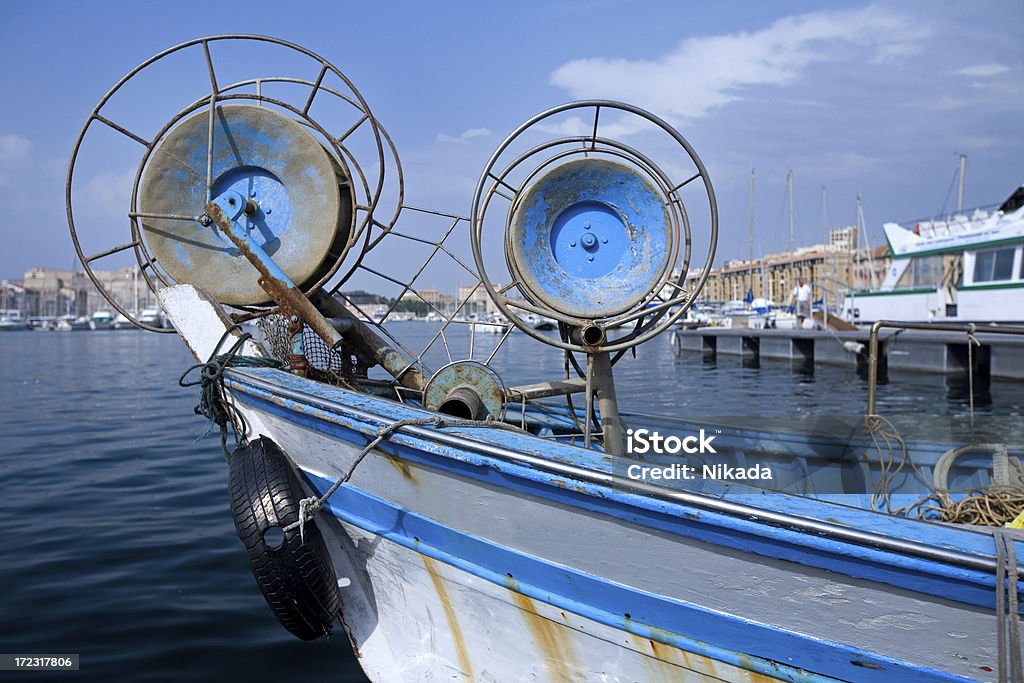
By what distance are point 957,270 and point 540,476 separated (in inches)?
1088

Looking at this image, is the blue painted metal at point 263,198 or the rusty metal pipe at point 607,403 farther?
the blue painted metal at point 263,198

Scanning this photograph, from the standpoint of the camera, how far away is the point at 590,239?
3748 mm

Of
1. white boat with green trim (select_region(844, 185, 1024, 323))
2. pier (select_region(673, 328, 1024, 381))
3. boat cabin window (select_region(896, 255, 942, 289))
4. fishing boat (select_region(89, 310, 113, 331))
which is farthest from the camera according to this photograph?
fishing boat (select_region(89, 310, 113, 331))

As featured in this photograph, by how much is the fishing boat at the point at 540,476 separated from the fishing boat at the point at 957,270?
22641 mm

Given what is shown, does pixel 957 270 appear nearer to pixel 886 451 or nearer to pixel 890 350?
pixel 890 350

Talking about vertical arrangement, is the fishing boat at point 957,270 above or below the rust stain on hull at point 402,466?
above

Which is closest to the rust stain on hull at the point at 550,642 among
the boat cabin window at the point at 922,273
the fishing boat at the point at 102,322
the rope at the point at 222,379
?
the rope at the point at 222,379

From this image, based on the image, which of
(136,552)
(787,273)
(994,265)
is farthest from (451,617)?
(787,273)

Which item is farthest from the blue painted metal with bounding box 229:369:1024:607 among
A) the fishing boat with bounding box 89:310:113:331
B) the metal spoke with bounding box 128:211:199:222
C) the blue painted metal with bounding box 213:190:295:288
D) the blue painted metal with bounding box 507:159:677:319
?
the fishing boat with bounding box 89:310:113:331

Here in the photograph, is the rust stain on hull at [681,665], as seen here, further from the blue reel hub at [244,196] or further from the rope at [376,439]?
the blue reel hub at [244,196]

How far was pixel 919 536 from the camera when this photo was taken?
88.0 inches

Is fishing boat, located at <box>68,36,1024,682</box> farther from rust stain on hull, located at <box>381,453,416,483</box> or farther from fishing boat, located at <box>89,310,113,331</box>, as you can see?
fishing boat, located at <box>89,310,113,331</box>

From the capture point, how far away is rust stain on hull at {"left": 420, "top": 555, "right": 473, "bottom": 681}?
3.45 metres

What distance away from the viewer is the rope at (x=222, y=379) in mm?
4254
